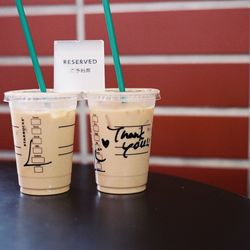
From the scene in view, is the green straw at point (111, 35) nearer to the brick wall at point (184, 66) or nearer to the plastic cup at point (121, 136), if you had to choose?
the plastic cup at point (121, 136)

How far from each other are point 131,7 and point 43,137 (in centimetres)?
51

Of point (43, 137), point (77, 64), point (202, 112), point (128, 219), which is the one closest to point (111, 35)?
point (77, 64)

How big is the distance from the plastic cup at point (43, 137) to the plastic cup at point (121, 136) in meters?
0.05

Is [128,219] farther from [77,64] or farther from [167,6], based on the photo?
[167,6]

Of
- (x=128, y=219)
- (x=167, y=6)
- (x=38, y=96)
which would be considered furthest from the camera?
(x=167, y=6)

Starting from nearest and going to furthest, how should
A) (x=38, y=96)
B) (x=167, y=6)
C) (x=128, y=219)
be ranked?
1. (x=128, y=219)
2. (x=38, y=96)
3. (x=167, y=6)

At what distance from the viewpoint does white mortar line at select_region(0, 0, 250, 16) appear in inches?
47.0

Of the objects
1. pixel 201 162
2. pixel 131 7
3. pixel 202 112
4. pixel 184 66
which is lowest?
pixel 201 162

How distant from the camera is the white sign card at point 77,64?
0.94 meters

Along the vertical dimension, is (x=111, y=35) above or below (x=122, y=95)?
above

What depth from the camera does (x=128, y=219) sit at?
2.46 feet

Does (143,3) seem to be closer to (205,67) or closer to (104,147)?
(205,67)

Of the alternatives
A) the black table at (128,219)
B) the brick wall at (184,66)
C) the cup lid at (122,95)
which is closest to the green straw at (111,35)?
the cup lid at (122,95)

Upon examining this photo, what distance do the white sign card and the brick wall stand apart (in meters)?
0.32
